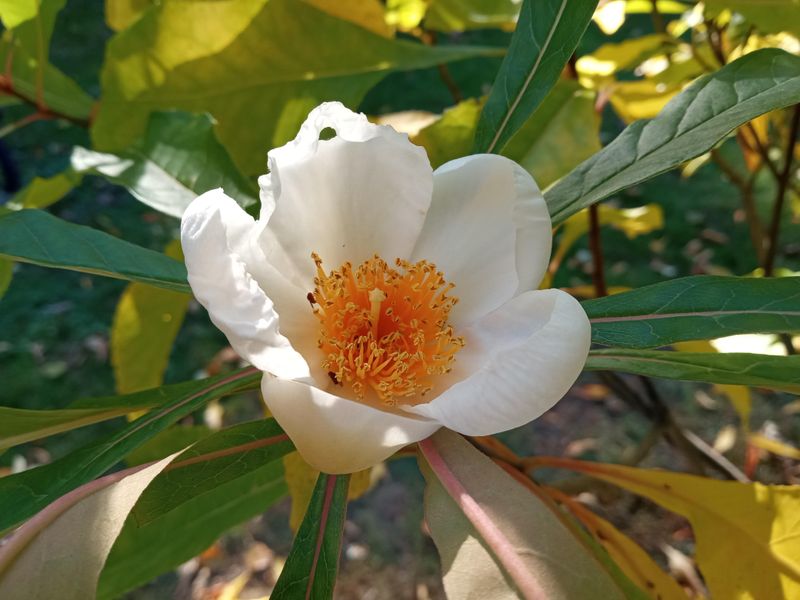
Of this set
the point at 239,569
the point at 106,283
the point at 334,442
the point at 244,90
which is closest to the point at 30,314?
the point at 106,283

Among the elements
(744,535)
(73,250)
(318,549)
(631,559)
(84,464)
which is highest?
(73,250)

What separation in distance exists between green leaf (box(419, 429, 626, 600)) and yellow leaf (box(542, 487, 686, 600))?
1.01 ft

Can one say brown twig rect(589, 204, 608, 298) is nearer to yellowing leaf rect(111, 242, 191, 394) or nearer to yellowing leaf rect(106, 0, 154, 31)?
yellowing leaf rect(111, 242, 191, 394)

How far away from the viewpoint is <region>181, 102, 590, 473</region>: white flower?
50cm

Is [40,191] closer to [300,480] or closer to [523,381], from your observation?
[300,480]

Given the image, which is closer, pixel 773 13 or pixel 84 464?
pixel 84 464

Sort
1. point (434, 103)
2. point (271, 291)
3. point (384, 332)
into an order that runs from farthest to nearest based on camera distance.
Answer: point (434, 103)
point (384, 332)
point (271, 291)

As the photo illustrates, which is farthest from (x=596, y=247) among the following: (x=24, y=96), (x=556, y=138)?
(x=24, y=96)

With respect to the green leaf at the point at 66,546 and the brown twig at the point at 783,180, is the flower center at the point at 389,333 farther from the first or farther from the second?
the brown twig at the point at 783,180

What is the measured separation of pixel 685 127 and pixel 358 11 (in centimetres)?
52

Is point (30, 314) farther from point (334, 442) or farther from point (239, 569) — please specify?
point (334, 442)

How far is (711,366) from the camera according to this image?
1.85 ft

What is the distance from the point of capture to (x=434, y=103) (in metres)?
3.34

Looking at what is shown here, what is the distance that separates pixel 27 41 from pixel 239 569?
1.39 meters
